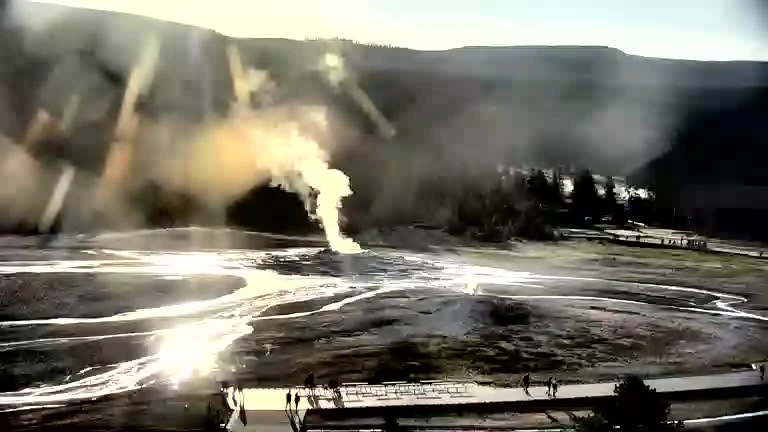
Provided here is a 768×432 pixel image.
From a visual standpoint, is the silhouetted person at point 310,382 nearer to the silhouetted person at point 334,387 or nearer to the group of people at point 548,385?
the silhouetted person at point 334,387

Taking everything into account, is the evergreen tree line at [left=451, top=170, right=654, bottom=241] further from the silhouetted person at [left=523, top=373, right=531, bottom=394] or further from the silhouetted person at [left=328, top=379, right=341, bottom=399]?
the silhouetted person at [left=328, top=379, right=341, bottom=399]

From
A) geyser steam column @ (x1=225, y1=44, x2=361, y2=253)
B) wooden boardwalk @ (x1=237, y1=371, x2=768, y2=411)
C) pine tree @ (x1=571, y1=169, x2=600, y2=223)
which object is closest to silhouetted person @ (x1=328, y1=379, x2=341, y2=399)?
wooden boardwalk @ (x1=237, y1=371, x2=768, y2=411)

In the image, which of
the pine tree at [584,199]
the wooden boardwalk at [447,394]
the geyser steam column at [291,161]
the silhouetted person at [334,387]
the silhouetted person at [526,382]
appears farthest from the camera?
Answer: the pine tree at [584,199]

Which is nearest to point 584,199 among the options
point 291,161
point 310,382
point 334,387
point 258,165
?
point 291,161

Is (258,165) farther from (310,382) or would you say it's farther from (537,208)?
(310,382)

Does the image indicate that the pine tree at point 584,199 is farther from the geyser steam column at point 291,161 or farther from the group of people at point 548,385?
the group of people at point 548,385

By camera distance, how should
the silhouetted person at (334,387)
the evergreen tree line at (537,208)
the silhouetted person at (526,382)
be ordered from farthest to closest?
the evergreen tree line at (537,208)
the silhouetted person at (526,382)
the silhouetted person at (334,387)

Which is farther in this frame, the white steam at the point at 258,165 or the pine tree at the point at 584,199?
the pine tree at the point at 584,199

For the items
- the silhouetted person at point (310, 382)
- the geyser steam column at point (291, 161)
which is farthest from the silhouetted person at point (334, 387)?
the geyser steam column at point (291, 161)

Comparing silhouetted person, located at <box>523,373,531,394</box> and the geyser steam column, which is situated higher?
the geyser steam column

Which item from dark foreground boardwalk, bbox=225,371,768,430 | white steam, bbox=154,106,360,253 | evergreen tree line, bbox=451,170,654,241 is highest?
white steam, bbox=154,106,360,253

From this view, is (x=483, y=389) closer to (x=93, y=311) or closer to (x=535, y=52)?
(x=93, y=311)

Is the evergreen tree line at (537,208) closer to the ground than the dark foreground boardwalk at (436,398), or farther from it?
farther from it

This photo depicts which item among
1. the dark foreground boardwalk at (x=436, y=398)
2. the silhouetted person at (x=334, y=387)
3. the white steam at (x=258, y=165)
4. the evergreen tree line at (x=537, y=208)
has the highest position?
the white steam at (x=258, y=165)
